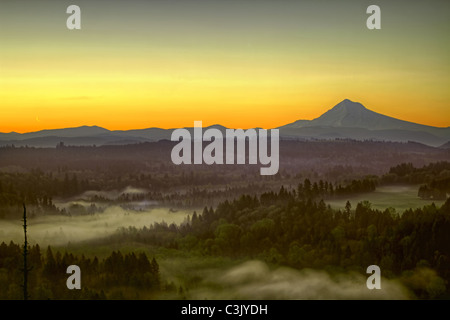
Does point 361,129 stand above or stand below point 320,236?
above

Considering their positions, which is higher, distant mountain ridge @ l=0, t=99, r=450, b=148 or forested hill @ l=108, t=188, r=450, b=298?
distant mountain ridge @ l=0, t=99, r=450, b=148

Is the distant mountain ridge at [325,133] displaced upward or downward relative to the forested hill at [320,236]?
upward

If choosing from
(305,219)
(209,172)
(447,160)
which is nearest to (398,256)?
(305,219)

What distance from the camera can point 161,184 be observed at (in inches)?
2771

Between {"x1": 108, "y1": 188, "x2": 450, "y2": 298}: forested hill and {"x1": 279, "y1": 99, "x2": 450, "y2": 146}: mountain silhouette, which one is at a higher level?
{"x1": 279, "y1": 99, "x2": 450, "y2": 146}: mountain silhouette

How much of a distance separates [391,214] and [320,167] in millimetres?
13458

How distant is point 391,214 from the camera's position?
57.2 metres

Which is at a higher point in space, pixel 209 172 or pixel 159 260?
pixel 209 172

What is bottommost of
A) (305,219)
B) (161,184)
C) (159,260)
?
(159,260)

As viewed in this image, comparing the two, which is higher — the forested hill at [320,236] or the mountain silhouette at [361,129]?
the mountain silhouette at [361,129]

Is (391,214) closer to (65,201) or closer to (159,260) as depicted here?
(159,260)
